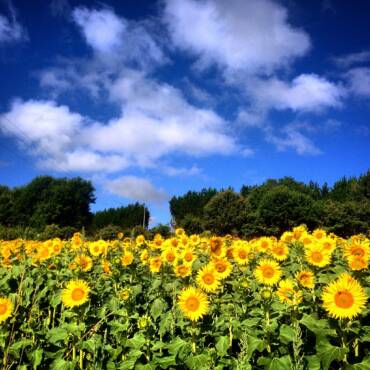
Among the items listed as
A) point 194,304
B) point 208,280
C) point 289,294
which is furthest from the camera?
point 208,280

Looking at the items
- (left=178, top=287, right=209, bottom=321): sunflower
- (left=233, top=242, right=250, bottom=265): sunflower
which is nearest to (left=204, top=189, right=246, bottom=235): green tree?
(left=233, top=242, right=250, bottom=265): sunflower

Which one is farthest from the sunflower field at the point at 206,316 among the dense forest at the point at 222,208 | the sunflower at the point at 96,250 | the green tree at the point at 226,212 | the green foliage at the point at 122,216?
the green foliage at the point at 122,216

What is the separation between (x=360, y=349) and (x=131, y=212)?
6506 centimetres

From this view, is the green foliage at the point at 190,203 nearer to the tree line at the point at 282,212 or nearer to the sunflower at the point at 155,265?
the tree line at the point at 282,212

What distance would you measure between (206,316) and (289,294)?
823 mm

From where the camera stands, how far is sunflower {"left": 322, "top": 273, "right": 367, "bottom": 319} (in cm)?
312

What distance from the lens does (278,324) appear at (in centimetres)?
367

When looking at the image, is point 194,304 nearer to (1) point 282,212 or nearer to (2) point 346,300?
(2) point 346,300

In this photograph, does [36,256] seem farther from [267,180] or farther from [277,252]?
[267,180]

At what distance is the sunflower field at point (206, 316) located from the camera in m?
3.28

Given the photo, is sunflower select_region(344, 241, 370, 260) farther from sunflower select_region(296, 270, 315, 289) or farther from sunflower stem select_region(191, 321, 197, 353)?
sunflower stem select_region(191, 321, 197, 353)

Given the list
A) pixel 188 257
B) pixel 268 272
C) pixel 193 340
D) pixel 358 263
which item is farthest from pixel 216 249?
pixel 358 263

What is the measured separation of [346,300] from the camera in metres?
3.13

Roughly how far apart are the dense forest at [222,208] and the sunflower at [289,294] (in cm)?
4071
